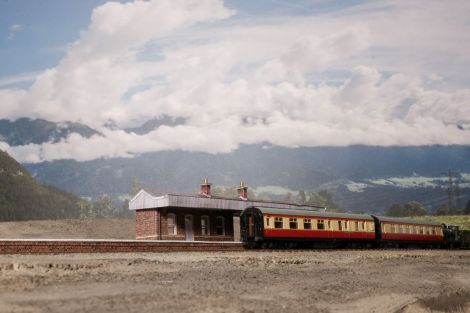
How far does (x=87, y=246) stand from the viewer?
2675 centimetres

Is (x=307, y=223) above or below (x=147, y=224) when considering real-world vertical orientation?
below

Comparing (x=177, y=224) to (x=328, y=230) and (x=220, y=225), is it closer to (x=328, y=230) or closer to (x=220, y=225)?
(x=220, y=225)

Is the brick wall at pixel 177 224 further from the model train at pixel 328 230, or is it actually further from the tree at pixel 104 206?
the tree at pixel 104 206

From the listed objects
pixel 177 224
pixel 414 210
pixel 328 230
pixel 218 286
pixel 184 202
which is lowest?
pixel 218 286

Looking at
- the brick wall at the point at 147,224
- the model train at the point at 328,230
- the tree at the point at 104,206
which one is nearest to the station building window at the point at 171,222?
the brick wall at the point at 147,224

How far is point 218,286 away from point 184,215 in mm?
24511

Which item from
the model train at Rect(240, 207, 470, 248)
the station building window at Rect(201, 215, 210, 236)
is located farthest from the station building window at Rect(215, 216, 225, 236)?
the model train at Rect(240, 207, 470, 248)

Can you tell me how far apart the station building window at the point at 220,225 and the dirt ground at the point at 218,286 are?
16928 mm

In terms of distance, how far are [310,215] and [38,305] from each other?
27476mm

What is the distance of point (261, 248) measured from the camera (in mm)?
36250

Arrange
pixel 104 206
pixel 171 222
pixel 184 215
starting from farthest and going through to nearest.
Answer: pixel 104 206, pixel 184 215, pixel 171 222

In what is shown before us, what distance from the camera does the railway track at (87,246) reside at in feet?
79.9

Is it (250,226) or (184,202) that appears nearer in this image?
(250,226)

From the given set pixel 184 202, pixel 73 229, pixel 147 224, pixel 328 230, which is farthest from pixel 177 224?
pixel 73 229
